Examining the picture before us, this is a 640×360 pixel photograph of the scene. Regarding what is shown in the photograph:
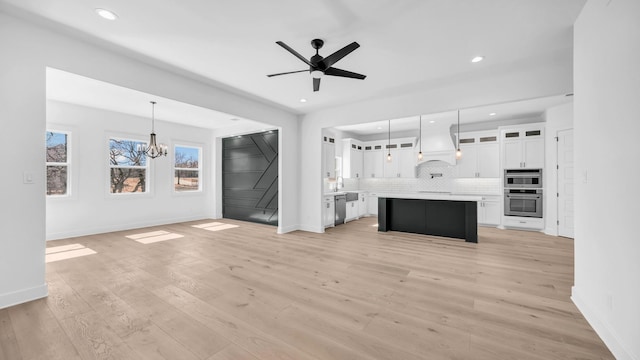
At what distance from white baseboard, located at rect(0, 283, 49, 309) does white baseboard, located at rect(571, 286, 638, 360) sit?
5.08 meters

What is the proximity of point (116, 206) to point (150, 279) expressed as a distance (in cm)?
409

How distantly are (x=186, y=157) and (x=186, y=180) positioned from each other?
683 mm

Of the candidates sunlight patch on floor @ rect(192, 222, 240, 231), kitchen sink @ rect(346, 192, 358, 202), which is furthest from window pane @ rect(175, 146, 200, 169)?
kitchen sink @ rect(346, 192, 358, 202)

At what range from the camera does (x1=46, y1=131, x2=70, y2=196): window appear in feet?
17.5

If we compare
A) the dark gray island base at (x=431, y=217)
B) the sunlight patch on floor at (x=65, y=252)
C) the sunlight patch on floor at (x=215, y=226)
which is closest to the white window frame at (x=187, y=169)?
the sunlight patch on floor at (x=215, y=226)

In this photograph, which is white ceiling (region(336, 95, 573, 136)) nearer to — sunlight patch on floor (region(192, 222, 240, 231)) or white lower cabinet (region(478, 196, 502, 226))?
white lower cabinet (region(478, 196, 502, 226))

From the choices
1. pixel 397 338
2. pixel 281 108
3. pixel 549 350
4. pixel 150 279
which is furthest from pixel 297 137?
pixel 549 350

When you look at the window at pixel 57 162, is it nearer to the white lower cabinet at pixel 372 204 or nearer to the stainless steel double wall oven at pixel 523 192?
the white lower cabinet at pixel 372 204

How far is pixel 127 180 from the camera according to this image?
646 cm

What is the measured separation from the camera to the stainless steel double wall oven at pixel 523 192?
6.25 meters

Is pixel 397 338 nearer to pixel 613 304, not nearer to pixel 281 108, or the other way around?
pixel 613 304

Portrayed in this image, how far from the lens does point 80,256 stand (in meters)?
4.15

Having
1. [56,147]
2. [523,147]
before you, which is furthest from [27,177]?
[523,147]

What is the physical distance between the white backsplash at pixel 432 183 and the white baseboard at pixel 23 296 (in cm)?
582
